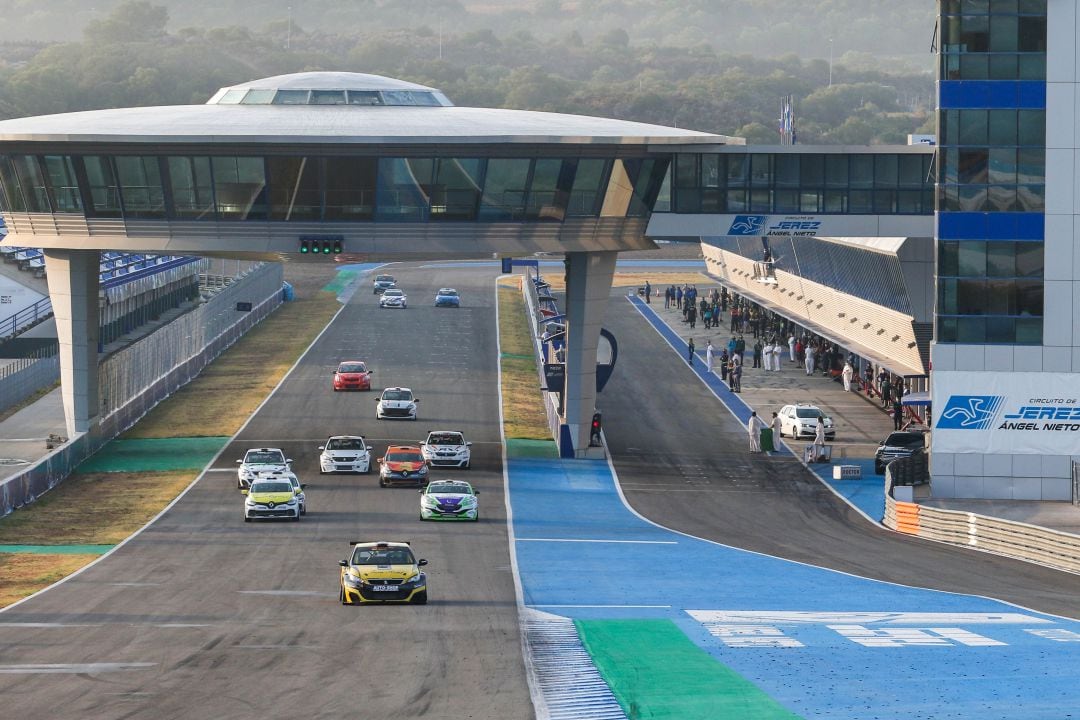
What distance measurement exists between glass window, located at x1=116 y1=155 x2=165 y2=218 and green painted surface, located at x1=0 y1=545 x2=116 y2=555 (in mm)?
15137

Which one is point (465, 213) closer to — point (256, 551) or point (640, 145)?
point (640, 145)

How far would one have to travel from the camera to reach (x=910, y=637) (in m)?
32.0

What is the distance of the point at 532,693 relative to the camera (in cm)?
2672

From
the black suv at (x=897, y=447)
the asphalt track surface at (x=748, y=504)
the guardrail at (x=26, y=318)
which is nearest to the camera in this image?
the asphalt track surface at (x=748, y=504)

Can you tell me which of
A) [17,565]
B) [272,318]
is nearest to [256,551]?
[17,565]

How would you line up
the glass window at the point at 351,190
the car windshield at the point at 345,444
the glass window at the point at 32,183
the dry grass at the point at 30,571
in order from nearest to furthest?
1. the dry grass at the point at 30,571
2. the glass window at the point at 351,190
3. the glass window at the point at 32,183
4. the car windshield at the point at 345,444

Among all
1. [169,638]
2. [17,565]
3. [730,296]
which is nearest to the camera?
[169,638]

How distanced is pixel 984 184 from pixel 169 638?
103 ft

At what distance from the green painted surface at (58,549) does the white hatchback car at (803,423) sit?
30.4 metres

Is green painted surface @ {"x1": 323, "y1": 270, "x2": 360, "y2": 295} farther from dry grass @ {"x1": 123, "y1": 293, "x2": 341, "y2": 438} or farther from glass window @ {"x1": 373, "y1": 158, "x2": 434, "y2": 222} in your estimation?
glass window @ {"x1": 373, "y1": 158, "x2": 434, "y2": 222}

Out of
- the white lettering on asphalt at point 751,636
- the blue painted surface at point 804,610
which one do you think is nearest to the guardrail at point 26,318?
the blue painted surface at point 804,610

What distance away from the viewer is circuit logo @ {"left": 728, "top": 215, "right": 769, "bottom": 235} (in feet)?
191

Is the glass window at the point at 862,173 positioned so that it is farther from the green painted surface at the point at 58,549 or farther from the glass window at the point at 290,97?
the green painted surface at the point at 58,549

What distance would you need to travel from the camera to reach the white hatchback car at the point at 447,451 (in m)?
56.9
